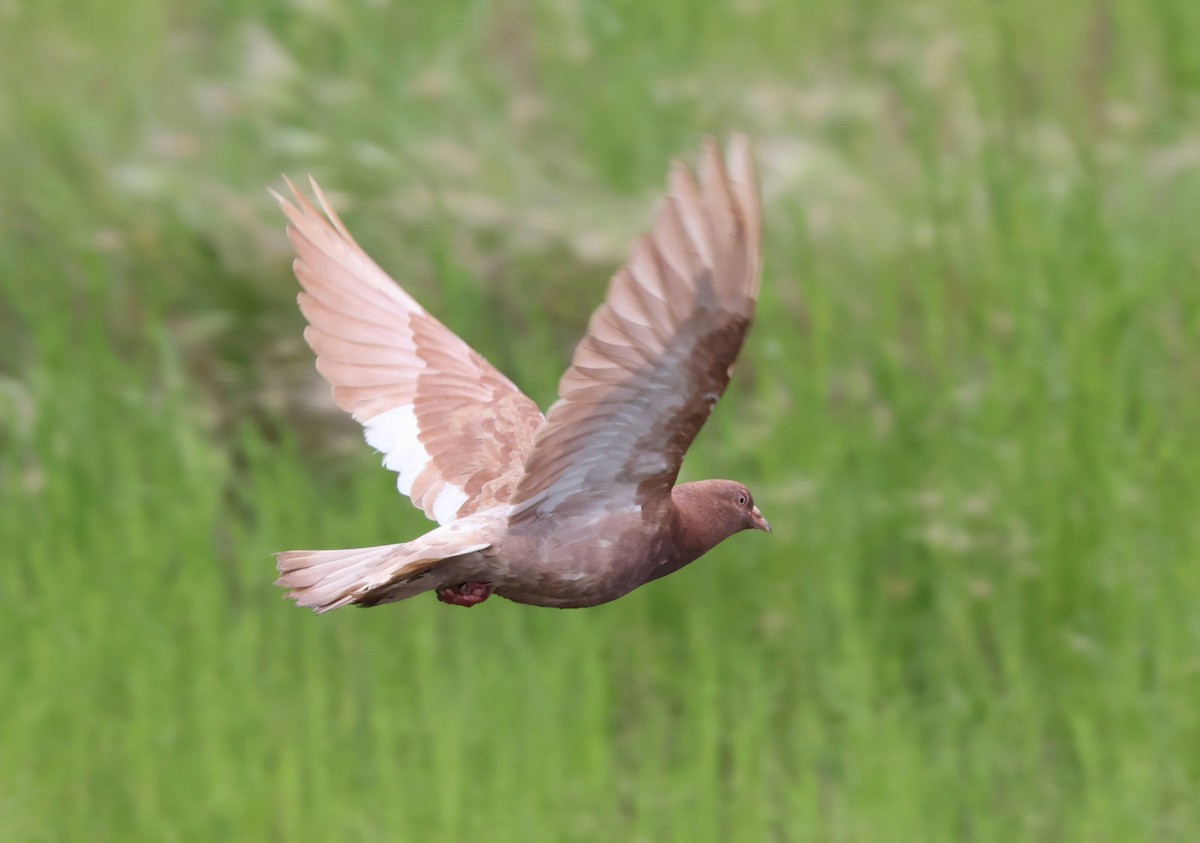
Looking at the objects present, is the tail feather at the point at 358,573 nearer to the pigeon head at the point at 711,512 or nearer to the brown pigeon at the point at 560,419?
the brown pigeon at the point at 560,419

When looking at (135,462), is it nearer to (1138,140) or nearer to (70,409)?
(70,409)

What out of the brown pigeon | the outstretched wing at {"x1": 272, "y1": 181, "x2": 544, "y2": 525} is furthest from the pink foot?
the outstretched wing at {"x1": 272, "y1": 181, "x2": 544, "y2": 525}

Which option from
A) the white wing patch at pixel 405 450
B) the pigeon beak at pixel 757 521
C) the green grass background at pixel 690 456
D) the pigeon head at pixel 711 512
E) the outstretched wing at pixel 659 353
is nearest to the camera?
the outstretched wing at pixel 659 353

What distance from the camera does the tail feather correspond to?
3379 mm

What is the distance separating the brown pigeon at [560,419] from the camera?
3.06 metres

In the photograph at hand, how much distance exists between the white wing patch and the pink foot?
61 centimetres

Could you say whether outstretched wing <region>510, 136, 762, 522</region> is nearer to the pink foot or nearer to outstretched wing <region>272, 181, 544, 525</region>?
the pink foot

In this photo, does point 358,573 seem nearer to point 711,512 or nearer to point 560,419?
point 560,419

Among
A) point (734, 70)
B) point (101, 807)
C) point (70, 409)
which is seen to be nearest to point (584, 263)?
point (734, 70)

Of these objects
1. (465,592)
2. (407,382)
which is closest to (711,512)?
(465,592)

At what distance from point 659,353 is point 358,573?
2.50 feet

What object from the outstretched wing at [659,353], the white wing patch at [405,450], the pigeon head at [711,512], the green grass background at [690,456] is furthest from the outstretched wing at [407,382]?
the green grass background at [690,456]

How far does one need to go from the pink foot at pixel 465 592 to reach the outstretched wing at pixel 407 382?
574 millimetres

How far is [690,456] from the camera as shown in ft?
19.7
